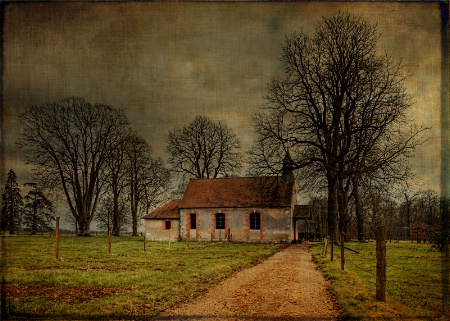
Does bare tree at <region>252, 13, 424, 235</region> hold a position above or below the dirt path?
above

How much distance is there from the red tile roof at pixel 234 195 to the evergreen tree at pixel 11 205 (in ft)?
70.5

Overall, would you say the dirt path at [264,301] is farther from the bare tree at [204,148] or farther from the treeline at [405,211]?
the bare tree at [204,148]

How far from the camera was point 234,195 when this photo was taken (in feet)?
106

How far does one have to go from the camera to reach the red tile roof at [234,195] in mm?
31344

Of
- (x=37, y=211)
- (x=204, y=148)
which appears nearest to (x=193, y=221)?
(x=204, y=148)

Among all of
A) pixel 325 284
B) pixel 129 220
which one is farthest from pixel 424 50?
pixel 129 220

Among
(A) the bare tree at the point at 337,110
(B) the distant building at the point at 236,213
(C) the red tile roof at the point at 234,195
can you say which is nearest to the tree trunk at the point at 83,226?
(A) the bare tree at the point at 337,110

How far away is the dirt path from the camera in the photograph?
700 cm

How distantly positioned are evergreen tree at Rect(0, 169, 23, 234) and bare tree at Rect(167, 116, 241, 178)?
407 centimetres

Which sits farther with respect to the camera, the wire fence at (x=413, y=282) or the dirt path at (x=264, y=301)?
the wire fence at (x=413, y=282)

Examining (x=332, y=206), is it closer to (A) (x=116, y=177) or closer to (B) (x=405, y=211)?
(B) (x=405, y=211)

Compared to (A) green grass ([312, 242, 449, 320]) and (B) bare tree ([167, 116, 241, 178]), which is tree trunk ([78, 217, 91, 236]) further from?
(A) green grass ([312, 242, 449, 320])

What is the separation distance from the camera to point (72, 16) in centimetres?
895

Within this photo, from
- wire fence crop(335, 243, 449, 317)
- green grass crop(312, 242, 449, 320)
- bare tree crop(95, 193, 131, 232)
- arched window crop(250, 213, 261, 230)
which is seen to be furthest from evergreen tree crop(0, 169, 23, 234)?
arched window crop(250, 213, 261, 230)
